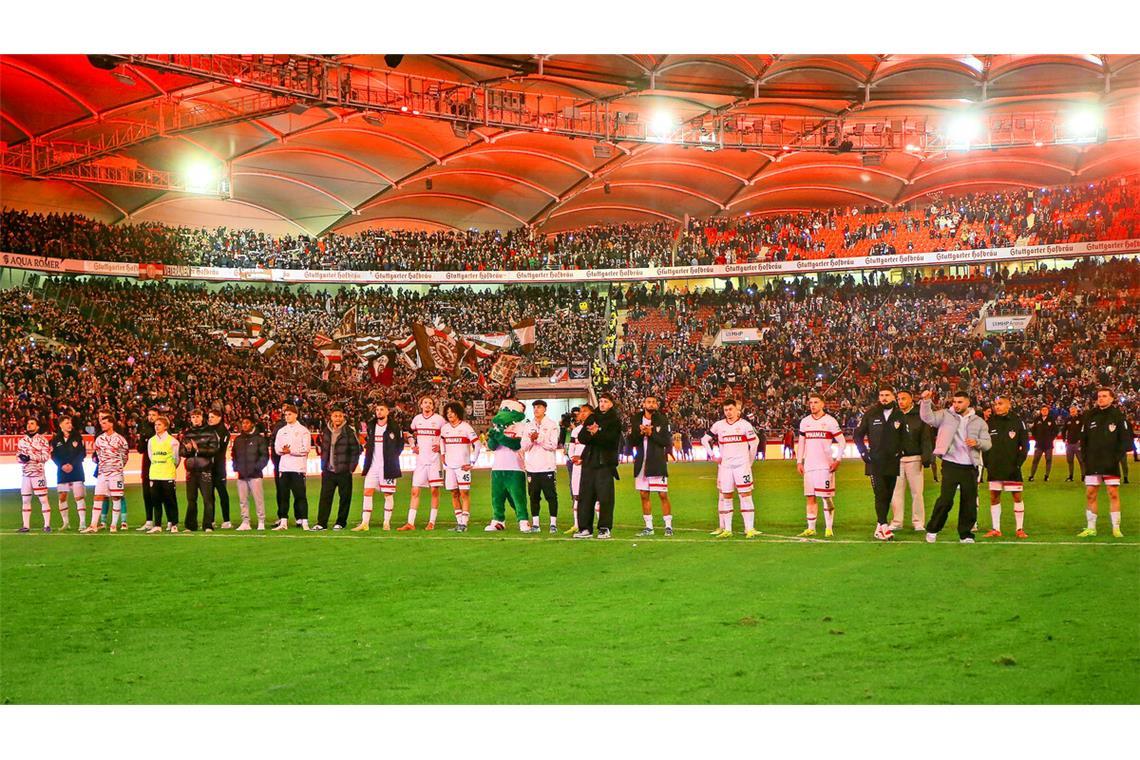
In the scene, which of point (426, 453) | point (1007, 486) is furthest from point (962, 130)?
point (426, 453)

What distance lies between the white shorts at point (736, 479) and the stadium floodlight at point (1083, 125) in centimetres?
1810

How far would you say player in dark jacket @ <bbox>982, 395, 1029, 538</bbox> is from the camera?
10.9 m

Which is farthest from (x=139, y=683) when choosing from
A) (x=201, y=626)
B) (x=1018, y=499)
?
(x=1018, y=499)

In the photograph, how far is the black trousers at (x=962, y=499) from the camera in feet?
33.5

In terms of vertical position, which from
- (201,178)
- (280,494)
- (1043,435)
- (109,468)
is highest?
(201,178)

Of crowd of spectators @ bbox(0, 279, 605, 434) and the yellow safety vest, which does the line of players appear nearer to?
the yellow safety vest

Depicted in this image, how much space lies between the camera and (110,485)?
41.9 ft

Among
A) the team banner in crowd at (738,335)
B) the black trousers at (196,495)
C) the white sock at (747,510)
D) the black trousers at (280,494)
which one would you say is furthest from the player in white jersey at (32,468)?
the team banner in crowd at (738,335)

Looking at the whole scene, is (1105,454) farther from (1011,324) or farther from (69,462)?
(1011,324)

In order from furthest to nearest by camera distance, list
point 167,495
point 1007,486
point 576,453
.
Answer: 1. point 167,495
2. point 576,453
3. point 1007,486

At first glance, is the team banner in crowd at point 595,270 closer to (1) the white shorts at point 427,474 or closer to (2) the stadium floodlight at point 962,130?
(2) the stadium floodlight at point 962,130

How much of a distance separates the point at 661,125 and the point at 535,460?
15.7m

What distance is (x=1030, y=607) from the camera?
745 cm

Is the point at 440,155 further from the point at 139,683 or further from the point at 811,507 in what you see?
the point at 139,683
